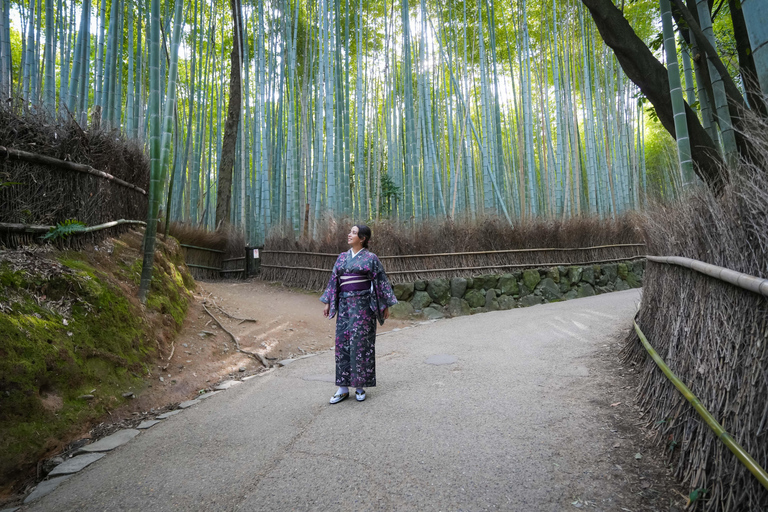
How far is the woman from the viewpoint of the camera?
259 cm

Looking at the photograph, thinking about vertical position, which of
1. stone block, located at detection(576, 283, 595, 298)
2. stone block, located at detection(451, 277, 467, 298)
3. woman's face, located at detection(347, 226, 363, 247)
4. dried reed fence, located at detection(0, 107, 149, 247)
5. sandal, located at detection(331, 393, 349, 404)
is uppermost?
dried reed fence, located at detection(0, 107, 149, 247)

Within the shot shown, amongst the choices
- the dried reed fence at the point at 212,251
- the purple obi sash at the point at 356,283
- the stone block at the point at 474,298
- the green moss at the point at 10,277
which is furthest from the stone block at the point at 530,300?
the dried reed fence at the point at 212,251

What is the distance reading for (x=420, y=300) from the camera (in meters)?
5.88

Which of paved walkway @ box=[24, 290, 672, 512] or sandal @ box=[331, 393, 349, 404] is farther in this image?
sandal @ box=[331, 393, 349, 404]

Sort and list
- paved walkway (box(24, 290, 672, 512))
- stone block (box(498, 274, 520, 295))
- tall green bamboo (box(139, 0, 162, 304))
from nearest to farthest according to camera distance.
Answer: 1. paved walkway (box(24, 290, 672, 512))
2. tall green bamboo (box(139, 0, 162, 304))
3. stone block (box(498, 274, 520, 295))

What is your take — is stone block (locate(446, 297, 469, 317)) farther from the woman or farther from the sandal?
the sandal

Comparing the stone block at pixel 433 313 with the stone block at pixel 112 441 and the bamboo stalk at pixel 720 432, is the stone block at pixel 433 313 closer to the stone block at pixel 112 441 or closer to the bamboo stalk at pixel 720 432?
the bamboo stalk at pixel 720 432

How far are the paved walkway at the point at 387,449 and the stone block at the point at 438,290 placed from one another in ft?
8.99

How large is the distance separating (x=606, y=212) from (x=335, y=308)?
8030 millimetres

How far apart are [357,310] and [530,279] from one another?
454 cm

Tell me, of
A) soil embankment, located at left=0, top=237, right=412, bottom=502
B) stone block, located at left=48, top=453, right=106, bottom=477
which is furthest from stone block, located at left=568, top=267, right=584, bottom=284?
stone block, located at left=48, top=453, right=106, bottom=477

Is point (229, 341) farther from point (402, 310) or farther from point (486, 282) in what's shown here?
point (486, 282)

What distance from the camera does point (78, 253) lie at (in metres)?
3.12

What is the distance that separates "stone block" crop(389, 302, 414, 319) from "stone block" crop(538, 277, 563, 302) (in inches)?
89.9
